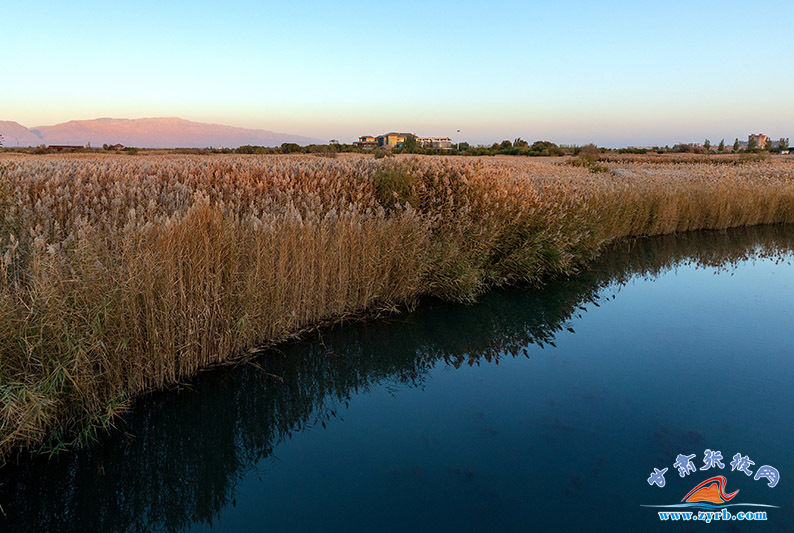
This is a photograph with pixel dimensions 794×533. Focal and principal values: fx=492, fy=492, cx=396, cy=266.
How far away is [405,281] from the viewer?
7.03 m

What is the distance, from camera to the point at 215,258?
4.75m

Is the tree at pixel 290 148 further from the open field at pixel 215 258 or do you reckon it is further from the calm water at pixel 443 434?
the calm water at pixel 443 434

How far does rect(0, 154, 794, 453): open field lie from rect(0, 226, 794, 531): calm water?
414mm

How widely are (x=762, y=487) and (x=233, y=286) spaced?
15.3ft

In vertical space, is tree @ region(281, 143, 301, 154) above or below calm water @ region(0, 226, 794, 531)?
above

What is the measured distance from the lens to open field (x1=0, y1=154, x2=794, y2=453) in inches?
140

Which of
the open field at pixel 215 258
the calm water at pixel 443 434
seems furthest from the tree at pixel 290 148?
the calm water at pixel 443 434

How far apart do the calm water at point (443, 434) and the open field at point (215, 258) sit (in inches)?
16.3

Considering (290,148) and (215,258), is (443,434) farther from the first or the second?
(290,148)

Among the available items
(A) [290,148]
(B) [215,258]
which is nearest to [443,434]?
(B) [215,258]

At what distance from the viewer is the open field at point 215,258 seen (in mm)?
3564

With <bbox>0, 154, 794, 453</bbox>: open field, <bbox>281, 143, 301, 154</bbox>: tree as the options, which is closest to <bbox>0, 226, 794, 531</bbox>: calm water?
<bbox>0, 154, 794, 453</bbox>: open field

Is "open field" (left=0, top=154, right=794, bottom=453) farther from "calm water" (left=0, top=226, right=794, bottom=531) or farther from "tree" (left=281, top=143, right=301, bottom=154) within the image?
"tree" (left=281, top=143, right=301, bottom=154)

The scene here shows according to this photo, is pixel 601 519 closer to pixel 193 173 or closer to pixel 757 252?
pixel 193 173
